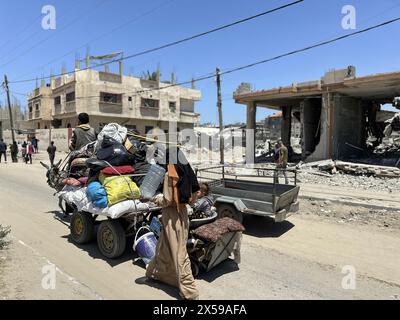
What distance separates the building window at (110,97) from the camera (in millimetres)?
39031

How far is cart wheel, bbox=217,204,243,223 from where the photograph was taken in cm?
700

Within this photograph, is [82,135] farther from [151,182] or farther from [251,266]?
[251,266]

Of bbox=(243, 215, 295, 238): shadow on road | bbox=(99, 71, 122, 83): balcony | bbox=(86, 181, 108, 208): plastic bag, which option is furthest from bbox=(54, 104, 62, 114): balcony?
bbox=(86, 181, 108, 208): plastic bag

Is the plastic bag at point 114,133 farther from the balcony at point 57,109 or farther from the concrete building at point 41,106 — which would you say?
the concrete building at point 41,106

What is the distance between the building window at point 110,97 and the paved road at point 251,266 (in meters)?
33.1

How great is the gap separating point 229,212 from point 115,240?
272 centimetres

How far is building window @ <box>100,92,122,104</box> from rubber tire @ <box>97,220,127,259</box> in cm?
3558

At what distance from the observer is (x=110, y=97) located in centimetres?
4006

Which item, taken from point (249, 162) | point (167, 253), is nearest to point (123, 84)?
point (249, 162)

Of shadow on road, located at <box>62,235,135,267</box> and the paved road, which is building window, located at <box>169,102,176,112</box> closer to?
the paved road

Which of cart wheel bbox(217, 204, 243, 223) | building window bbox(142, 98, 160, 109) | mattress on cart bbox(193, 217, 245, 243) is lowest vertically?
cart wheel bbox(217, 204, 243, 223)

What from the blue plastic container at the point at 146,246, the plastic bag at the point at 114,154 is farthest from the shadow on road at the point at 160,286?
the plastic bag at the point at 114,154

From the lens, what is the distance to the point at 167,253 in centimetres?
429

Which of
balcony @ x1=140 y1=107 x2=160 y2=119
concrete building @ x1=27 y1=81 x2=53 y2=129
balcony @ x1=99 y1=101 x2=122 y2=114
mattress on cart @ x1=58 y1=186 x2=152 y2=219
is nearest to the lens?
mattress on cart @ x1=58 y1=186 x2=152 y2=219
